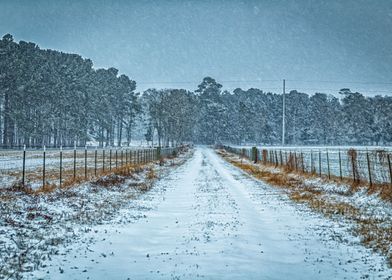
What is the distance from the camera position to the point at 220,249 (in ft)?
29.3

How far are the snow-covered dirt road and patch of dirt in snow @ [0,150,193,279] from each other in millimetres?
435

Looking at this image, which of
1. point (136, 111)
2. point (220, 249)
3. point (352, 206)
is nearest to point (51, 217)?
point (220, 249)

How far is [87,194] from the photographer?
16266mm

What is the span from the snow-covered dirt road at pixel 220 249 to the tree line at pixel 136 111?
2435 inches

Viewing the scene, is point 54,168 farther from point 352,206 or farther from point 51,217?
point 352,206

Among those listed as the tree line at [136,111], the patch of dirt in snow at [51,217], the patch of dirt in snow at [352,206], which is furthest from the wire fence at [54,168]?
the tree line at [136,111]

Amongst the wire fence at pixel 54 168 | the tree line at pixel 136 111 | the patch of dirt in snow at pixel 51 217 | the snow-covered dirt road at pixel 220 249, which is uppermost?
the tree line at pixel 136 111

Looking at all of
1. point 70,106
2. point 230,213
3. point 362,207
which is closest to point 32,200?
point 230,213

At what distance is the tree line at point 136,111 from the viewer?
7081 cm

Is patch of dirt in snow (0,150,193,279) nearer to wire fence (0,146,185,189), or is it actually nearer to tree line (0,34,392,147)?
wire fence (0,146,185,189)

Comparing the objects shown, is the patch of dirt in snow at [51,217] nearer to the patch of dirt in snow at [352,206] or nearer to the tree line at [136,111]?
the patch of dirt in snow at [352,206]

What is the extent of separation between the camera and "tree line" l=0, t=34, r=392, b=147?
232ft

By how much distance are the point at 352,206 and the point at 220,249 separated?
792 centimetres

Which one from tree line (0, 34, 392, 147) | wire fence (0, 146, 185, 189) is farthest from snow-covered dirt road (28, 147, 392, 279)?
tree line (0, 34, 392, 147)
